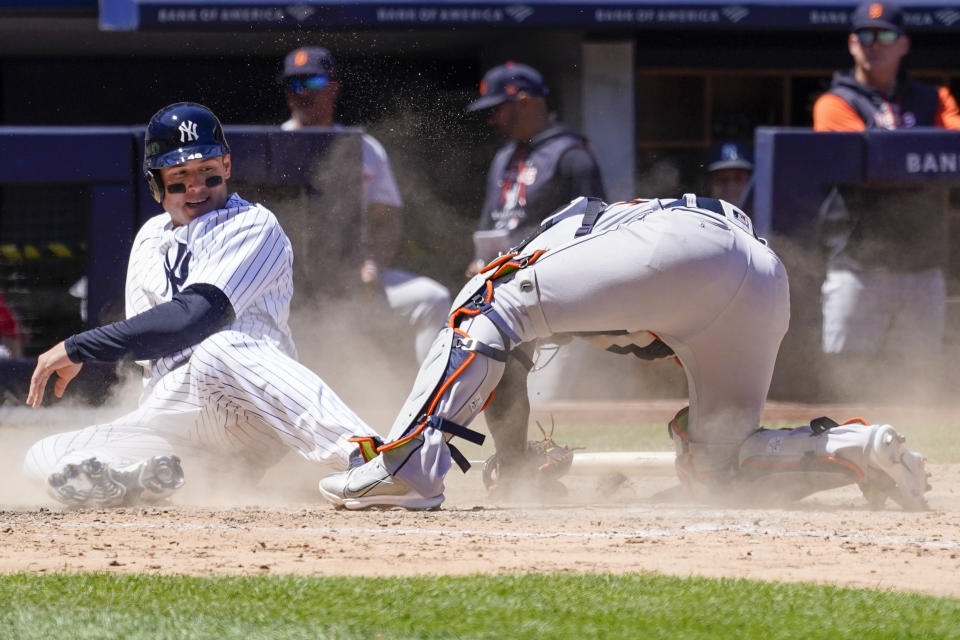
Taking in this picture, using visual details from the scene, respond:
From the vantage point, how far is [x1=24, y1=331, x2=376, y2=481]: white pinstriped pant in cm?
466

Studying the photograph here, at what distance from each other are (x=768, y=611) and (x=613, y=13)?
7112mm

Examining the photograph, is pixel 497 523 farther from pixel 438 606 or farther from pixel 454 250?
pixel 454 250

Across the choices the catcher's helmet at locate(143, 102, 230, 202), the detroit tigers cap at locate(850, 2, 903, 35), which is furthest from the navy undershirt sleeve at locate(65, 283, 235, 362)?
the detroit tigers cap at locate(850, 2, 903, 35)

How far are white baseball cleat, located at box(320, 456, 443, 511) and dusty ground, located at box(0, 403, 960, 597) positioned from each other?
0.14ft

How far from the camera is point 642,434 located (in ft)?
22.9

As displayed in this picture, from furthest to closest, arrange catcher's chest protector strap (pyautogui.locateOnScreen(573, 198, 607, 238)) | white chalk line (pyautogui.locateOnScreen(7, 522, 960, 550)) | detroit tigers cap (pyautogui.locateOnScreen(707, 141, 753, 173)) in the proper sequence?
detroit tigers cap (pyautogui.locateOnScreen(707, 141, 753, 173)), catcher's chest protector strap (pyautogui.locateOnScreen(573, 198, 607, 238)), white chalk line (pyautogui.locateOnScreen(7, 522, 960, 550))

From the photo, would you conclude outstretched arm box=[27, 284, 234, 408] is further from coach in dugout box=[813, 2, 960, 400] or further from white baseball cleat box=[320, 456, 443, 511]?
coach in dugout box=[813, 2, 960, 400]

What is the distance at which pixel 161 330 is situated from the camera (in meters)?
4.62

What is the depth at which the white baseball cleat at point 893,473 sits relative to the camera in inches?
168

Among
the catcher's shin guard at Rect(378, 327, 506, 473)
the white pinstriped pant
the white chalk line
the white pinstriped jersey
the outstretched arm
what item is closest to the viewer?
the white chalk line

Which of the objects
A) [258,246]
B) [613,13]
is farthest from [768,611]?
[613,13]

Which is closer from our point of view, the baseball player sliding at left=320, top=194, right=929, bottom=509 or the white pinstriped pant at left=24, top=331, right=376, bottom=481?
the baseball player sliding at left=320, top=194, right=929, bottom=509

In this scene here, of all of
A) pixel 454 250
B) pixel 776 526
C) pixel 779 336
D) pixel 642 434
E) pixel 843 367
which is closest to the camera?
pixel 776 526

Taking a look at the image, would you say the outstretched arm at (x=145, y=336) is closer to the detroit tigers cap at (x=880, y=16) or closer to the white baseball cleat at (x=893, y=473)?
the white baseball cleat at (x=893, y=473)
